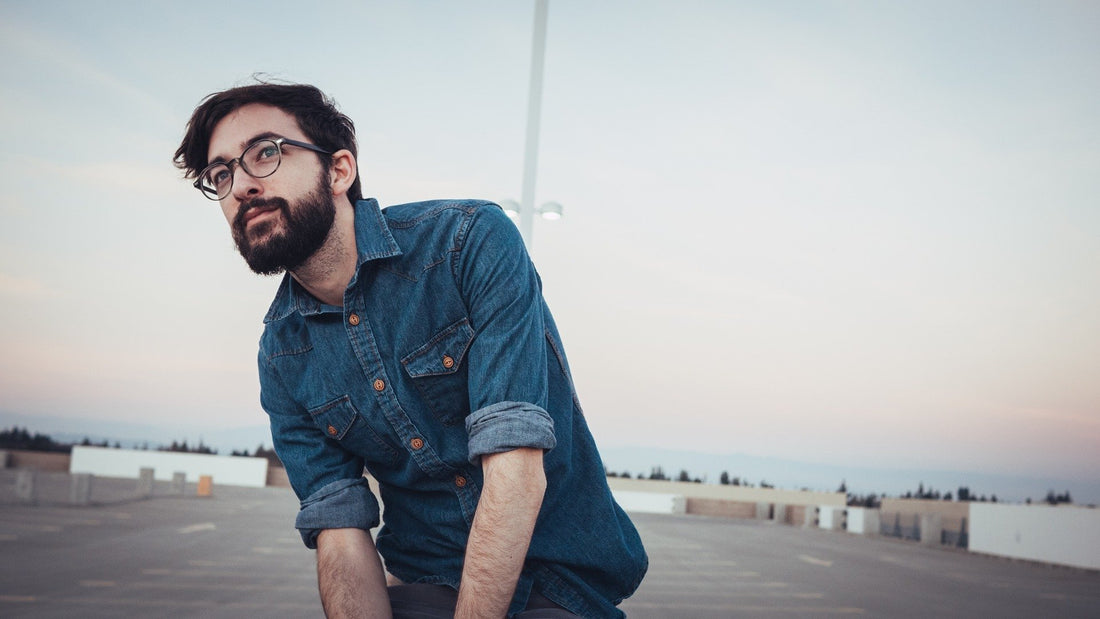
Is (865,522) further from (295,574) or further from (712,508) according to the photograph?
(295,574)

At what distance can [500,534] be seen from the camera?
5.18 feet

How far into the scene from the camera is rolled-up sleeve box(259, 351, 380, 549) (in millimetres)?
2016

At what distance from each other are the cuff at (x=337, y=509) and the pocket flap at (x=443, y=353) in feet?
1.35

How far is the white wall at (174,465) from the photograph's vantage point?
33625mm

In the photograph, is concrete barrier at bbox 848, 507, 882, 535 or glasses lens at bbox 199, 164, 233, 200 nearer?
glasses lens at bbox 199, 164, 233, 200

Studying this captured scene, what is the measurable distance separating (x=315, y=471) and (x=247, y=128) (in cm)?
86

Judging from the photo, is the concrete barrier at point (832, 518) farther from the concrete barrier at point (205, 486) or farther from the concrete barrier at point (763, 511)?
the concrete barrier at point (205, 486)

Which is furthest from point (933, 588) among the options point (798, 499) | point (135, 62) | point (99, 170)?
point (798, 499)

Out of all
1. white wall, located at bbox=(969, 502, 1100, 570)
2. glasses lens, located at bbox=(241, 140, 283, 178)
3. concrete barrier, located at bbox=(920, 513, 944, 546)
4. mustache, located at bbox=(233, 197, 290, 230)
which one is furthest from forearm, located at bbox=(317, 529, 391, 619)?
concrete barrier, located at bbox=(920, 513, 944, 546)

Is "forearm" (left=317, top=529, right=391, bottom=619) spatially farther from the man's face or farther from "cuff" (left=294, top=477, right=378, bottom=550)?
the man's face

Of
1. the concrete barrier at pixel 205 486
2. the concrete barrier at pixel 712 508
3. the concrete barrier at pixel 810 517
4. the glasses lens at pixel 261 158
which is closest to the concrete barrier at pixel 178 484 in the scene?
the concrete barrier at pixel 205 486

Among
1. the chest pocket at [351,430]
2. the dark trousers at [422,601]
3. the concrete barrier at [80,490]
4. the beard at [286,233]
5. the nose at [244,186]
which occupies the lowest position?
the concrete barrier at [80,490]

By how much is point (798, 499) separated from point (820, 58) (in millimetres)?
27196

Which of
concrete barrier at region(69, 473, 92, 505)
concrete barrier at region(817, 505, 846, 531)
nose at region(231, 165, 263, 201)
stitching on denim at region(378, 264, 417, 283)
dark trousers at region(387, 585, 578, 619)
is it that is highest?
nose at region(231, 165, 263, 201)
